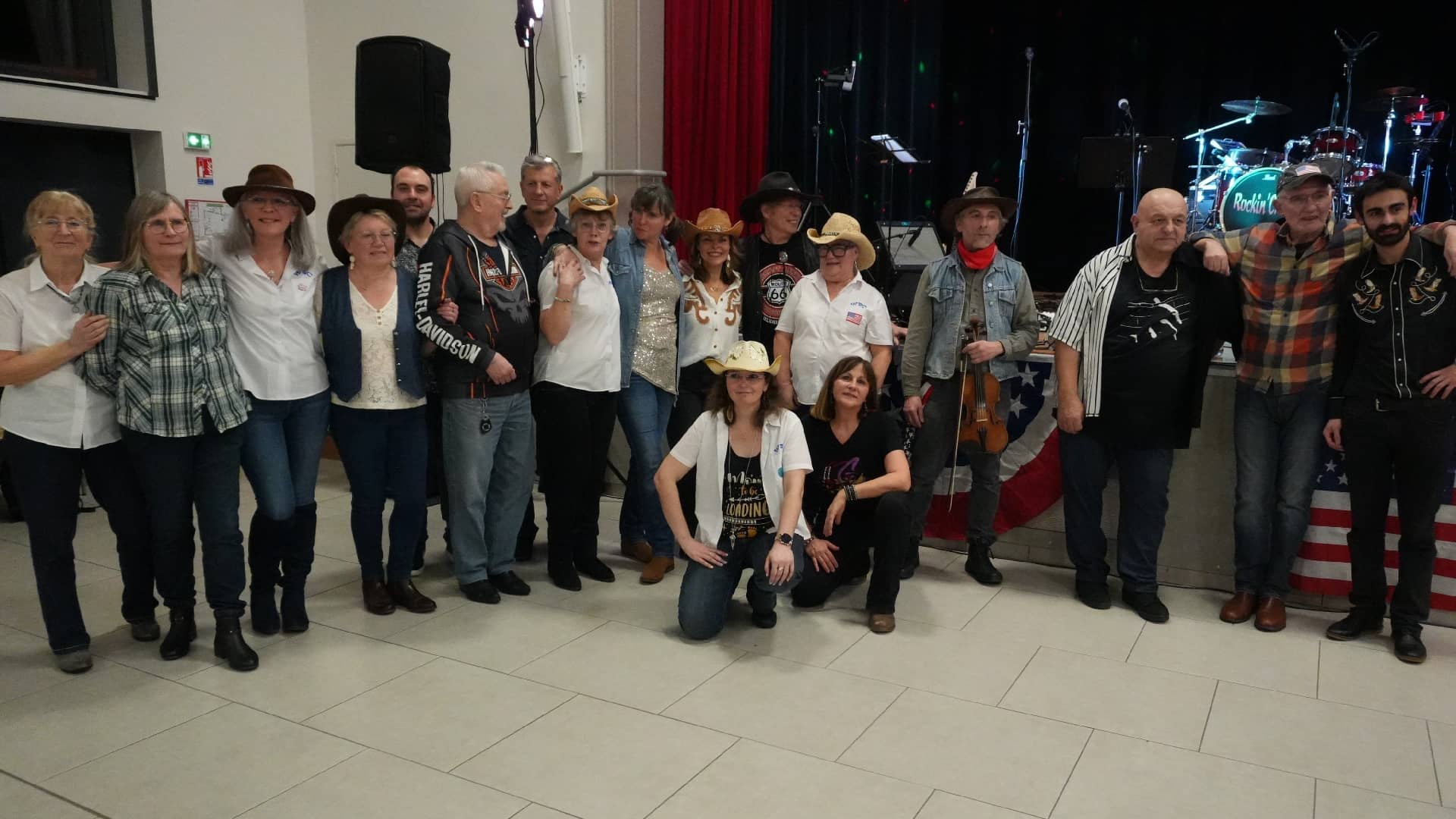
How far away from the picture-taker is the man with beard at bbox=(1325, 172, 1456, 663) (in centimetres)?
305

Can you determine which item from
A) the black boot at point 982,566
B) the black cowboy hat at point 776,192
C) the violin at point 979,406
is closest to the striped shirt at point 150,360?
the black cowboy hat at point 776,192

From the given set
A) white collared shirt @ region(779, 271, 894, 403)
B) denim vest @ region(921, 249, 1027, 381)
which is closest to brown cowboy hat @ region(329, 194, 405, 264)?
white collared shirt @ region(779, 271, 894, 403)

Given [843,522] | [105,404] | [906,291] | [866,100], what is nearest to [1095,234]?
[866,100]

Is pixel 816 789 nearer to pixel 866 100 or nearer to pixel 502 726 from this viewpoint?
pixel 502 726

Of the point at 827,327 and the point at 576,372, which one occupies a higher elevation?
the point at 827,327

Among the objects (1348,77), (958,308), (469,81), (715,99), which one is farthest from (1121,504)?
(469,81)

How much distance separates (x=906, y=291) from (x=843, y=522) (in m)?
1.85

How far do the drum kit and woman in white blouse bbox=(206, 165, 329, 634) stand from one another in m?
4.84

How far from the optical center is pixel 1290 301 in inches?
129

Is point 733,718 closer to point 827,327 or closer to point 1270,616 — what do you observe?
point 827,327

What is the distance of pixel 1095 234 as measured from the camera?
693cm

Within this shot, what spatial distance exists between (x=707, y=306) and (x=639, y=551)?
3.41 ft

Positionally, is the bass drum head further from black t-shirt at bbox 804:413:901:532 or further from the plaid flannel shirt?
black t-shirt at bbox 804:413:901:532

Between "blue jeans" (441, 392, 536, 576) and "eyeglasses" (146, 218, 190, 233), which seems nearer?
"eyeglasses" (146, 218, 190, 233)
